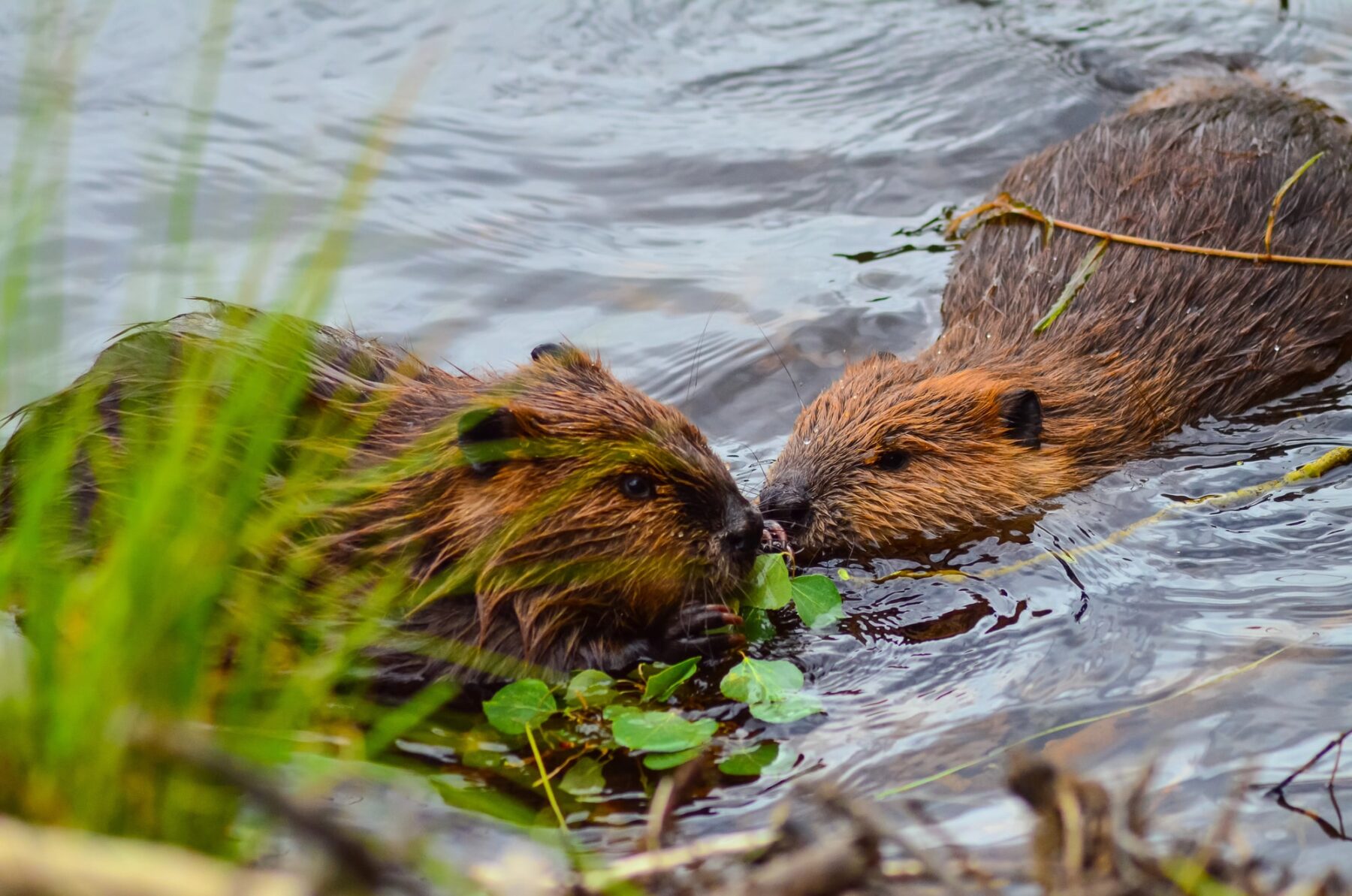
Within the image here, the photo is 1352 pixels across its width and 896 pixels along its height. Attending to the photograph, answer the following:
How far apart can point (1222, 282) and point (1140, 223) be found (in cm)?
34

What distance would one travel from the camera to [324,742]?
2.29 metres

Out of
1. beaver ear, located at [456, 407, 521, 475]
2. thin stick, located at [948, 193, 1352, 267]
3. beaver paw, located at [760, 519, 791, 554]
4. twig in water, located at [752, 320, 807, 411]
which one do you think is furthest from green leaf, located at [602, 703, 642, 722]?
thin stick, located at [948, 193, 1352, 267]

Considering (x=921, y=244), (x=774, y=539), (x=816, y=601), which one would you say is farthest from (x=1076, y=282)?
(x=816, y=601)

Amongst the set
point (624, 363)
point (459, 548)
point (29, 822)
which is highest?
point (29, 822)

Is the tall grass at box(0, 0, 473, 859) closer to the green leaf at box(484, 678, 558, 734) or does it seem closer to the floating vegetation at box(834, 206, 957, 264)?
the green leaf at box(484, 678, 558, 734)

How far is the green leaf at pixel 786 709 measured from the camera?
118 inches

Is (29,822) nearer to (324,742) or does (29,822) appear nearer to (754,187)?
(324,742)

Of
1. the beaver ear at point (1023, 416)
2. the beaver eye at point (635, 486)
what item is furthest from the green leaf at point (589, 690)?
the beaver ear at point (1023, 416)

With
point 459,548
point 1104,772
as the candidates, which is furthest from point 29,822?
point 1104,772

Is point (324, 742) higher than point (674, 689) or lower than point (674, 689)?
higher

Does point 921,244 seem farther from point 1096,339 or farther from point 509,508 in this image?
point 509,508

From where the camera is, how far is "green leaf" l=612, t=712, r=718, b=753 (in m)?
2.79

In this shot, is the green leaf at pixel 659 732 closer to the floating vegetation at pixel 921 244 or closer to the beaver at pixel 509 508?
the beaver at pixel 509 508

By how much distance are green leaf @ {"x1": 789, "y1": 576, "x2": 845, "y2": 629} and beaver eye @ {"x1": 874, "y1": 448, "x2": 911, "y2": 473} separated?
0.72 metres
